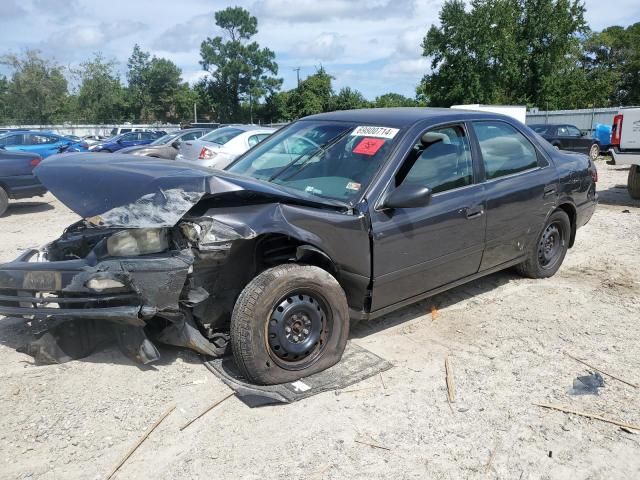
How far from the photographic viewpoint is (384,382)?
3.44 meters

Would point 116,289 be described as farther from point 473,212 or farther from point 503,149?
point 503,149

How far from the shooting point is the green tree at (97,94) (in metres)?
61.7

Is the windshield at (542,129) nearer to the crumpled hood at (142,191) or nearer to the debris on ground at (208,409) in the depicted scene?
the crumpled hood at (142,191)

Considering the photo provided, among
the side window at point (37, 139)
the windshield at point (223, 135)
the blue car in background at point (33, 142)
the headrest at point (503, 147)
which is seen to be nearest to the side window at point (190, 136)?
the blue car in background at point (33, 142)

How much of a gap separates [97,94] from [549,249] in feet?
216

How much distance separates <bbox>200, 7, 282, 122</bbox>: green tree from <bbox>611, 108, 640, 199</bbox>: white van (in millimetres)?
68148

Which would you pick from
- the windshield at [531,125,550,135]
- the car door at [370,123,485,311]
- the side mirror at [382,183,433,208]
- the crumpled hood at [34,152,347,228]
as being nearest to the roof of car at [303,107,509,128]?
the car door at [370,123,485,311]

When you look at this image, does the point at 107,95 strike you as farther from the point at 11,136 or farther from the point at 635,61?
the point at 635,61

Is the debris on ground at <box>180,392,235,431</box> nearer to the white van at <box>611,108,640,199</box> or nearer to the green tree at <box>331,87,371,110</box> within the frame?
the white van at <box>611,108,640,199</box>

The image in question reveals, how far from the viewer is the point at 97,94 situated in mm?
62344

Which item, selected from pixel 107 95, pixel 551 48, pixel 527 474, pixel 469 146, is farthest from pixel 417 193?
pixel 107 95

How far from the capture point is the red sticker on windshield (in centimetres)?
385

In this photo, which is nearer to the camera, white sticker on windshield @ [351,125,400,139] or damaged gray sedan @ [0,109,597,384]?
damaged gray sedan @ [0,109,597,384]

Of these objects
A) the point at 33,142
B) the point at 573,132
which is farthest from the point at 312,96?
the point at 33,142
